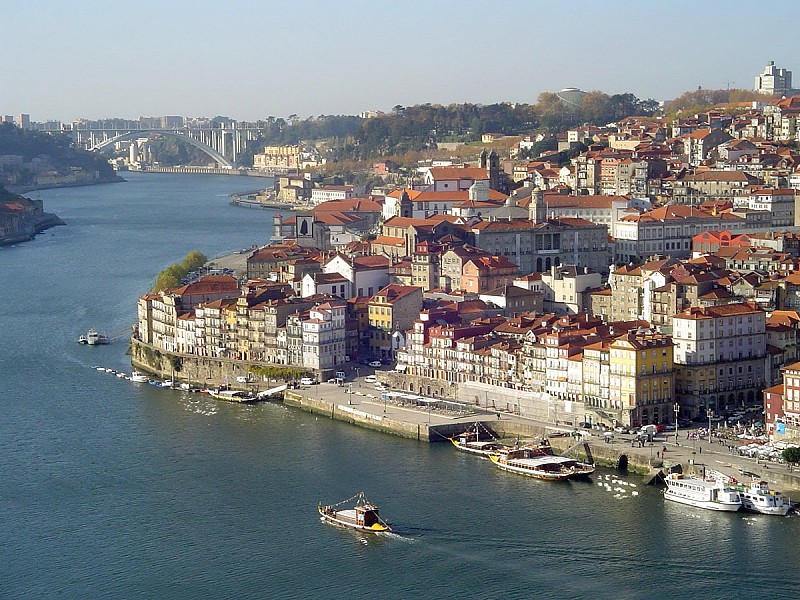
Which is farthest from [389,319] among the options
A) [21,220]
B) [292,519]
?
[21,220]

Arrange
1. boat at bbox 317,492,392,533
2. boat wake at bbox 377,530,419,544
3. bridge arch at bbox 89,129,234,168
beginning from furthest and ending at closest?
bridge arch at bbox 89,129,234,168, boat at bbox 317,492,392,533, boat wake at bbox 377,530,419,544

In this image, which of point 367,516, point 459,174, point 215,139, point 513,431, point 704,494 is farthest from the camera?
point 215,139

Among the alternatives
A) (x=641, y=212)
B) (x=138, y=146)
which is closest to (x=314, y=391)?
(x=641, y=212)

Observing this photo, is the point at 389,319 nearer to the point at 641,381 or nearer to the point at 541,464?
the point at 641,381

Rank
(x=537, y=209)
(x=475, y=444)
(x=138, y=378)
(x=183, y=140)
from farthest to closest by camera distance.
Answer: (x=183, y=140), (x=537, y=209), (x=138, y=378), (x=475, y=444)

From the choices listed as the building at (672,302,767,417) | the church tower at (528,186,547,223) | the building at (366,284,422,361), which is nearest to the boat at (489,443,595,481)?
the building at (672,302,767,417)

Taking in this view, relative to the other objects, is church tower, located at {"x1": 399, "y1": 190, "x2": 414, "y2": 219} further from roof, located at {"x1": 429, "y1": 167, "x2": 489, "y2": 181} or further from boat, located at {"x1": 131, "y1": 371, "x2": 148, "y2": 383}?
boat, located at {"x1": 131, "y1": 371, "x2": 148, "y2": 383}

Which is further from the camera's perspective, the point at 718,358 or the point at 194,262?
the point at 194,262

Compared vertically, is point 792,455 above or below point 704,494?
above
